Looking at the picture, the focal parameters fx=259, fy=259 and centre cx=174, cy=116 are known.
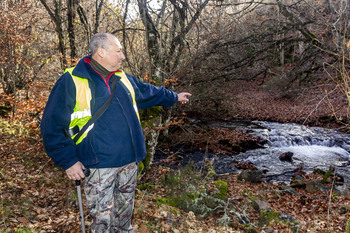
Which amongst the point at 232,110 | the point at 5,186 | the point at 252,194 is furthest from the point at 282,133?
the point at 5,186

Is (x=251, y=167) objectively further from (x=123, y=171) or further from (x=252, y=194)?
(x=123, y=171)

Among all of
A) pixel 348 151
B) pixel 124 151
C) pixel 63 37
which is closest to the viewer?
pixel 124 151

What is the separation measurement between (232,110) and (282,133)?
449 cm

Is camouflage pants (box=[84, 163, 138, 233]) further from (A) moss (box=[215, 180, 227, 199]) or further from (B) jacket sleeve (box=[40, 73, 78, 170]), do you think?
(A) moss (box=[215, 180, 227, 199])

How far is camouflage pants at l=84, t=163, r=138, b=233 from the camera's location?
2.61 meters

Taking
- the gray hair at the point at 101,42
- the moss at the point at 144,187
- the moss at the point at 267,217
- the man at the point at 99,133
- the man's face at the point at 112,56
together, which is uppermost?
the gray hair at the point at 101,42

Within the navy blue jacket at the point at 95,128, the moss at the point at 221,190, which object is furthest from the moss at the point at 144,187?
the navy blue jacket at the point at 95,128

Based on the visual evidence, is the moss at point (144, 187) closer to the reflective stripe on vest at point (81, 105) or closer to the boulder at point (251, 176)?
the boulder at point (251, 176)

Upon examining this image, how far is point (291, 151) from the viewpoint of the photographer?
12.0 meters

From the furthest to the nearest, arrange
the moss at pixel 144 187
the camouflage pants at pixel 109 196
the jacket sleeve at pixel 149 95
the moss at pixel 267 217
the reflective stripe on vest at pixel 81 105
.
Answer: the moss at pixel 144 187, the moss at pixel 267 217, the jacket sleeve at pixel 149 95, the camouflage pants at pixel 109 196, the reflective stripe on vest at pixel 81 105

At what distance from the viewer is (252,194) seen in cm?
716

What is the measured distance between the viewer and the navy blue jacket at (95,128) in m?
2.36

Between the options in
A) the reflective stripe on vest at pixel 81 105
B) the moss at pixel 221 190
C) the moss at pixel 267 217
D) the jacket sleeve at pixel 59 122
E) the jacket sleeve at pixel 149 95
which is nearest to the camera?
the jacket sleeve at pixel 59 122

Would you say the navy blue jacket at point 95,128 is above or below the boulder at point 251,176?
above
